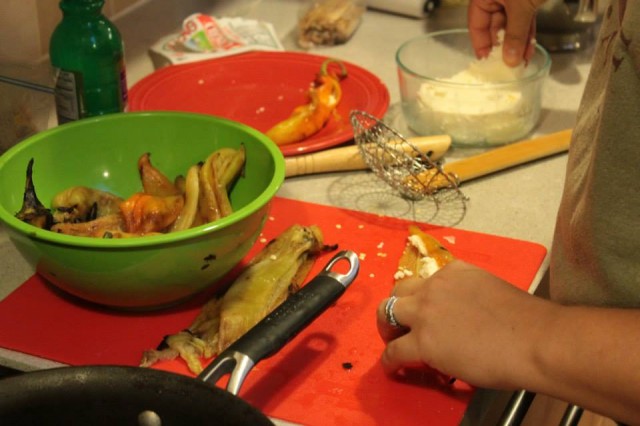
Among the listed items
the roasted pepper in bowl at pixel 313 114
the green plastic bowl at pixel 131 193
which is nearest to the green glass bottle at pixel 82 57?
the green plastic bowl at pixel 131 193

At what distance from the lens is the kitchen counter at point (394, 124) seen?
1.03 metres

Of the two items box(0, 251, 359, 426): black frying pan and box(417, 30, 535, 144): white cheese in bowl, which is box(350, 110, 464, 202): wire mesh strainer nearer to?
box(417, 30, 535, 144): white cheese in bowl

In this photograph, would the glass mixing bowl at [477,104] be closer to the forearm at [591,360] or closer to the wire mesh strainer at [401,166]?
the wire mesh strainer at [401,166]

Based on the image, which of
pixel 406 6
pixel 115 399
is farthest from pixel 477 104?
pixel 115 399

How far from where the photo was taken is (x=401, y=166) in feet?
3.59

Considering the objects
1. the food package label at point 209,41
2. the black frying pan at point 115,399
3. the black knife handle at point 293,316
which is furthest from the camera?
the food package label at point 209,41

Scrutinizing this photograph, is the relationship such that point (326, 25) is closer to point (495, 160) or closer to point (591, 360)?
point (495, 160)

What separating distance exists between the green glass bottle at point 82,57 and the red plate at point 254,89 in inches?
6.1

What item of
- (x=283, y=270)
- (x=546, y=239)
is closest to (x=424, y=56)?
(x=546, y=239)

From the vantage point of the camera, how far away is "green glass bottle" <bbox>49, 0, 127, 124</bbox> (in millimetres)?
1049

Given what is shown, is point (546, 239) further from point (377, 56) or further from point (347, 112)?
point (377, 56)

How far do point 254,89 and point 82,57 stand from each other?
0.34 m

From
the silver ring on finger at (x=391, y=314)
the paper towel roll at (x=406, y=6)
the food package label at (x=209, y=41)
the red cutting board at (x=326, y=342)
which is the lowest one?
the paper towel roll at (x=406, y=6)

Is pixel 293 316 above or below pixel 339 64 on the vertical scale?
above
